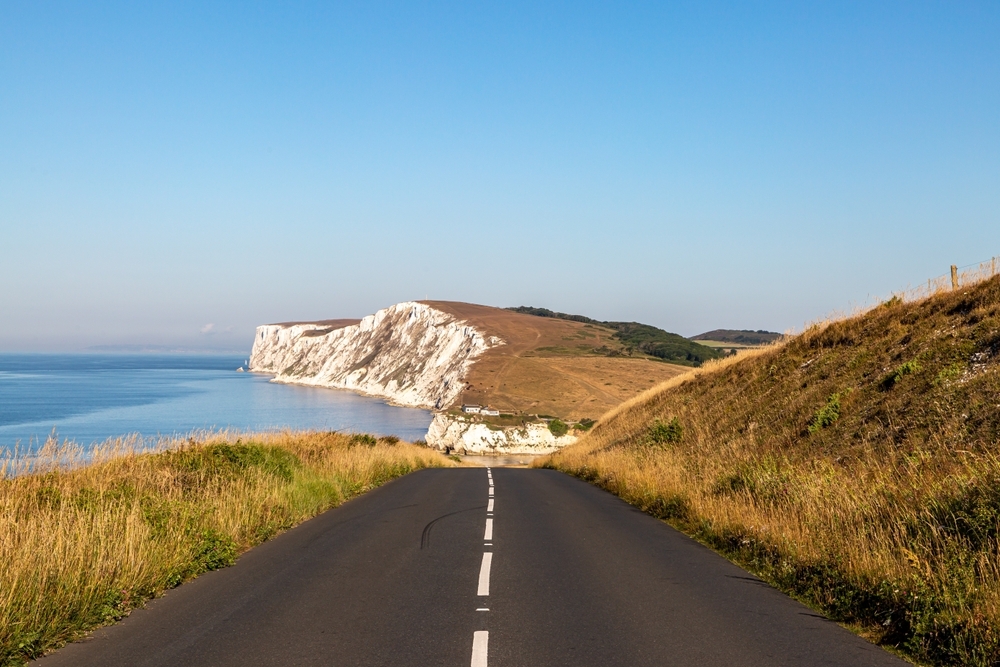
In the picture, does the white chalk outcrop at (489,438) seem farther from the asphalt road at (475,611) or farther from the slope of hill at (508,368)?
the asphalt road at (475,611)

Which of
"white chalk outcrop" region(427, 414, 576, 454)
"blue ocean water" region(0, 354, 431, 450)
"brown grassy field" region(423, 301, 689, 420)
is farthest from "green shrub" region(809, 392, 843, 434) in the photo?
"brown grassy field" region(423, 301, 689, 420)

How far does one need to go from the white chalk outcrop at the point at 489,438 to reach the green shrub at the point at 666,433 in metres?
52.8

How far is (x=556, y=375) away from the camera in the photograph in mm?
129500

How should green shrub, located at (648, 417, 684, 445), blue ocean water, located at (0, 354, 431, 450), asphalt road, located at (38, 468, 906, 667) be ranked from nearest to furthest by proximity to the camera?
asphalt road, located at (38, 468, 906, 667)
green shrub, located at (648, 417, 684, 445)
blue ocean water, located at (0, 354, 431, 450)

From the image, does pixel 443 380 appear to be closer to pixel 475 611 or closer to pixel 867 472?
pixel 867 472

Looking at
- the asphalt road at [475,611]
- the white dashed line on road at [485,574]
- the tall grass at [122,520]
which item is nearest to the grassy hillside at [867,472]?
the asphalt road at [475,611]

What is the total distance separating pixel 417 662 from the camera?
229 inches

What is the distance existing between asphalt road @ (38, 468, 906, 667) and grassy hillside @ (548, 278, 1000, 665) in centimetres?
62

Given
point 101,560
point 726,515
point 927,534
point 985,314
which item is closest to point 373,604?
point 101,560

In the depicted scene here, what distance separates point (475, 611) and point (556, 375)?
402 ft

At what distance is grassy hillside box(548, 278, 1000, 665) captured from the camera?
23.1ft

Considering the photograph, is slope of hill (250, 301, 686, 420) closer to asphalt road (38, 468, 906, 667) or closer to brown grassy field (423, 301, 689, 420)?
brown grassy field (423, 301, 689, 420)

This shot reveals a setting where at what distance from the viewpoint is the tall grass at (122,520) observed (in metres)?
6.86

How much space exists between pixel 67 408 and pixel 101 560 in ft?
358
